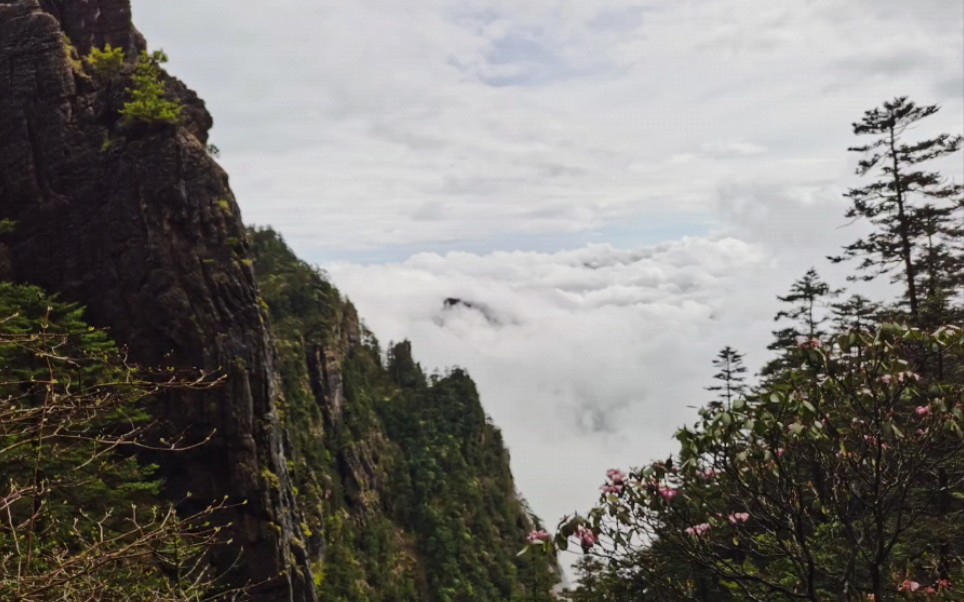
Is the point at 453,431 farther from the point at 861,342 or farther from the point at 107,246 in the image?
the point at 861,342

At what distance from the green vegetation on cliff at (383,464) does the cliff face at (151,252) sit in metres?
22.8

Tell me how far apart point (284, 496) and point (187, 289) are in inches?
452

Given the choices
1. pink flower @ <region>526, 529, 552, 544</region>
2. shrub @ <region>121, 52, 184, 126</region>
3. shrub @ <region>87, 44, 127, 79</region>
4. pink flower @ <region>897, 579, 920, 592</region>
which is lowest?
pink flower @ <region>897, 579, 920, 592</region>

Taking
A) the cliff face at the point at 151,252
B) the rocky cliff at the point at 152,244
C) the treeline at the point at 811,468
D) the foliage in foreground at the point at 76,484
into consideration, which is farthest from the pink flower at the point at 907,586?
the cliff face at the point at 151,252

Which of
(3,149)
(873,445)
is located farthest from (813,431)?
(3,149)

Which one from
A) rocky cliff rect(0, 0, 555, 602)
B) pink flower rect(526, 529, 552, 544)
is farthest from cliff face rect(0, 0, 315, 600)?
pink flower rect(526, 529, 552, 544)

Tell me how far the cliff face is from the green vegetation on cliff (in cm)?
2285

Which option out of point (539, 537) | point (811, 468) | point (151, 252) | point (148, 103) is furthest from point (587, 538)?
point (148, 103)

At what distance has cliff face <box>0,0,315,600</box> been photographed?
2875 centimetres

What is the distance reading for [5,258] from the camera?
28.6 metres

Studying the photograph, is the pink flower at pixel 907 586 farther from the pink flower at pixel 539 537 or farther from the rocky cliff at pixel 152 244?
the rocky cliff at pixel 152 244

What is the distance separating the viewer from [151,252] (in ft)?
97.8

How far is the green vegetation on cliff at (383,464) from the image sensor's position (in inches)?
2446

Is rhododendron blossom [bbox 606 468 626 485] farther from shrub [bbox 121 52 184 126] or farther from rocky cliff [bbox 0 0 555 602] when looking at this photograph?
shrub [bbox 121 52 184 126]
